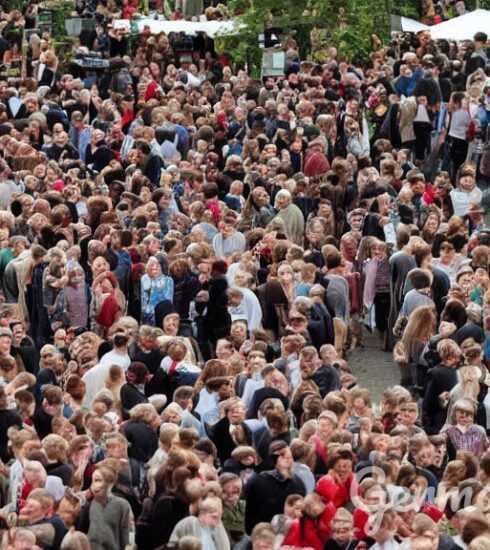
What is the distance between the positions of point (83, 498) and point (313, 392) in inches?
129

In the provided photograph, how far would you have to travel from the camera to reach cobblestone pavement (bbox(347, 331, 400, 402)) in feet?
85.0

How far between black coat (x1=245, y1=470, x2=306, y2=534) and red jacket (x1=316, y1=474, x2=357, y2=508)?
0.18 metres

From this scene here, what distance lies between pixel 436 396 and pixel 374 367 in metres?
4.12

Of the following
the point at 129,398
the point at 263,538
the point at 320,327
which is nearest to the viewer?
the point at 263,538

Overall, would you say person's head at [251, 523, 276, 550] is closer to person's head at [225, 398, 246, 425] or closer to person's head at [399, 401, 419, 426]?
person's head at [225, 398, 246, 425]

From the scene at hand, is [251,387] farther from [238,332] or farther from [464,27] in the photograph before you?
[464,27]

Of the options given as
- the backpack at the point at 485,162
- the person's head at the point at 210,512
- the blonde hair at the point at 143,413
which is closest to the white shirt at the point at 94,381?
the blonde hair at the point at 143,413

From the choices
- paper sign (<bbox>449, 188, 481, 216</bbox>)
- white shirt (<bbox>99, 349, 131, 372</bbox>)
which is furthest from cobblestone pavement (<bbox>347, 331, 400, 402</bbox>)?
white shirt (<bbox>99, 349, 131, 372</bbox>)

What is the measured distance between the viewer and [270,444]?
1969 centimetres

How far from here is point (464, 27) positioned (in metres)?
38.7

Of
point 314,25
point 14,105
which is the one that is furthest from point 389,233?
point 314,25

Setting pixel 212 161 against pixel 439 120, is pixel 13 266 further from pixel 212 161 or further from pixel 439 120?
pixel 439 120

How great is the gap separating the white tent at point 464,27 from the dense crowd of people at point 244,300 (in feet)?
2.12

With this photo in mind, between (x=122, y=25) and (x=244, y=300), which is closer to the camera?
(x=244, y=300)
